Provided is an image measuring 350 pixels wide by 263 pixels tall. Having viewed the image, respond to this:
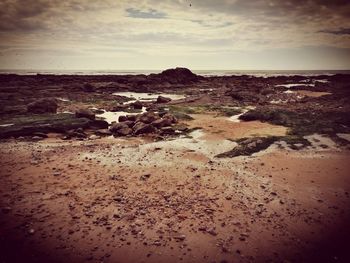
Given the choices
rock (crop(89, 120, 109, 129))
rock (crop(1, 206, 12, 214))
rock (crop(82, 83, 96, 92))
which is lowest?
rock (crop(1, 206, 12, 214))

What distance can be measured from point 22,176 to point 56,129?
6455mm

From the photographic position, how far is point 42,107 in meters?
20.6

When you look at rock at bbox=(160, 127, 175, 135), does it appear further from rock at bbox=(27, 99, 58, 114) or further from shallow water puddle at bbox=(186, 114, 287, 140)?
rock at bbox=(27, 99, 58, 114)

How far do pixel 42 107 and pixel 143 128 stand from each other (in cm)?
982

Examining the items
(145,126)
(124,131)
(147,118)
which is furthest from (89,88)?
(145,126)

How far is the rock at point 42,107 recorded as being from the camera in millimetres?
20141

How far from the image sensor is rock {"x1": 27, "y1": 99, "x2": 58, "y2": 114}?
2014cm

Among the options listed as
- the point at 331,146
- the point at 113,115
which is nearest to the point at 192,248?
the point at 331,146

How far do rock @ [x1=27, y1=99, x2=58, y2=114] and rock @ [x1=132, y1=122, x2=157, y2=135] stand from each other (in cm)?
872

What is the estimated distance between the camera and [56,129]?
600 inches

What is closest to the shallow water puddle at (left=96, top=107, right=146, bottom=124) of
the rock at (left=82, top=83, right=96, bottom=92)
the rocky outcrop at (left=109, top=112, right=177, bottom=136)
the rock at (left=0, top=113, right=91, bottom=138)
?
the rock at (left=0, top=113, right=91, bottom=138)

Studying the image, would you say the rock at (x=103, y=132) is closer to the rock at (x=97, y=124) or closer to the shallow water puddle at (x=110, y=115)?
the rock at (x=97, y=124)

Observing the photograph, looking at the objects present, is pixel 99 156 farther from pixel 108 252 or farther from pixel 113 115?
pixel 113 115

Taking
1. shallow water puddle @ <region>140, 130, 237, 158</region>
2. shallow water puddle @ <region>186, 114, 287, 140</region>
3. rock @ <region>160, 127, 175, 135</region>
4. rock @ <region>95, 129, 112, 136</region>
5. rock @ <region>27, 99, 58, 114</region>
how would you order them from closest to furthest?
shallow water puddle @ <region>140, 130, 237, 158</region> < shallow water puddle @ <region>186, 114, 287, 140</region> < rock @ <region>160, 127, 175, 135</region> < rock @ <region>95, 129, 112, 136</region> < rock @ <region>27, 99, 58, 114</region>
